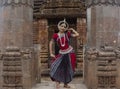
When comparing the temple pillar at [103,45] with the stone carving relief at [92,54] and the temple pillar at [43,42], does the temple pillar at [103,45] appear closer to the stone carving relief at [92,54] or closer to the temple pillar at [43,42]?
the stone carving relief at [92,54]

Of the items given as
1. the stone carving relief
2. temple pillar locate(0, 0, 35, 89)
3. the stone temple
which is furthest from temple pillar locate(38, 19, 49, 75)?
the stone carving relief

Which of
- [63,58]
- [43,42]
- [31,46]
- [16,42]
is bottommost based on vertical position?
[63,58]

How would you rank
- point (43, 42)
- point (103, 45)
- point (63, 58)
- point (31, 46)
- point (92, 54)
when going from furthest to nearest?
point (43, 42) → point (31, 46) → point (103, 45) → point (92, 54) → point (63, 58)

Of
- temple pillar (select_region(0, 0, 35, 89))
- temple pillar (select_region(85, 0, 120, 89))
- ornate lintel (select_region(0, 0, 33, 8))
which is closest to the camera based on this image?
temple pillar (select_region(85, 0, 120, 89))

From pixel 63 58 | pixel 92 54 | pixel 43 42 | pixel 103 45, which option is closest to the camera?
pixel 63 58

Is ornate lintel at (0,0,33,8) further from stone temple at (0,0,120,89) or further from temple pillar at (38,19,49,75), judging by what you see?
temple pillar at (38,19,49,75)

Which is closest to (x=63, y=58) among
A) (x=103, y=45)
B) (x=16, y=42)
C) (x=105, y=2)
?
(x=103, y=45)

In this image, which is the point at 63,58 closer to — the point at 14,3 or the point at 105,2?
the point at 105,2

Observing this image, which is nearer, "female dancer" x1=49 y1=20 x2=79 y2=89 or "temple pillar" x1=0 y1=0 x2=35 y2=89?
"female dancer" x1=49 y1=20 x2=79 y2=89

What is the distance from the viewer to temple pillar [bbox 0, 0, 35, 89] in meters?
12.0

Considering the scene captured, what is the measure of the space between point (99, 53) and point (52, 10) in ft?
32.6

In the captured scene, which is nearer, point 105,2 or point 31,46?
point 105,2

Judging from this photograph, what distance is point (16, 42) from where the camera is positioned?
40.1ft

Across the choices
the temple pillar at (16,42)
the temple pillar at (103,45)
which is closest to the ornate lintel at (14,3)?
the temple pillar at (16,42)
